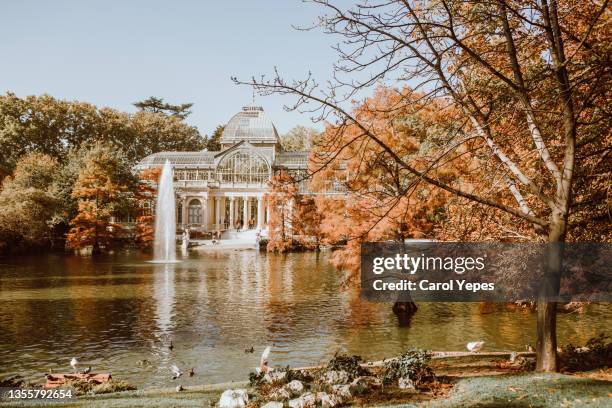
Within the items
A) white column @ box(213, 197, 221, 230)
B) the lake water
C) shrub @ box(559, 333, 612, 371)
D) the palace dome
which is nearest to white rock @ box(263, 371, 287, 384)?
the lake water

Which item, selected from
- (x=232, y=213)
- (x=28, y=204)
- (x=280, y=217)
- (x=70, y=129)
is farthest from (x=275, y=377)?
(x=70, y=129)

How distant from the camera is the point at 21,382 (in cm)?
819

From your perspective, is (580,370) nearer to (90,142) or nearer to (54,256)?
(54,256)

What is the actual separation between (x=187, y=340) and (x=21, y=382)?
4311 mm

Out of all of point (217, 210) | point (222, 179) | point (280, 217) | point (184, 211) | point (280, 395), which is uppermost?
point (222, 179)

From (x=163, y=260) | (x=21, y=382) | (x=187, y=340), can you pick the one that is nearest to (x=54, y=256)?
(x=163, y=260)

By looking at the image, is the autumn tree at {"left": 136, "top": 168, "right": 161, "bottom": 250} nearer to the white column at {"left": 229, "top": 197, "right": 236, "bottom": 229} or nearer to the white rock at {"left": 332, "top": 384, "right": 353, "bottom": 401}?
the white column at {"left": 229, "top": 197, "right": 236, "bottom": 229}

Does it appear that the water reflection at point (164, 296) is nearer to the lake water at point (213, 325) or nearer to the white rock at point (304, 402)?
the lake water at point (213, 325)

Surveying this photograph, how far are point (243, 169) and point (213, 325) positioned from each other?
40.5 m

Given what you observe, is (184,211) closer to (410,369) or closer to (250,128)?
(250,128)

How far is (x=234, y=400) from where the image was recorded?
19.8 feet

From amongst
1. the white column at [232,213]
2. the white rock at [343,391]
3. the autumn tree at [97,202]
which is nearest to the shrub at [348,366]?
the white rock at [343,391]

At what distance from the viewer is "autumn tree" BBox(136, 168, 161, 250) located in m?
39.4

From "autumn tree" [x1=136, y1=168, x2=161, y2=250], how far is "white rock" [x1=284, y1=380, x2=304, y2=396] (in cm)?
3462
